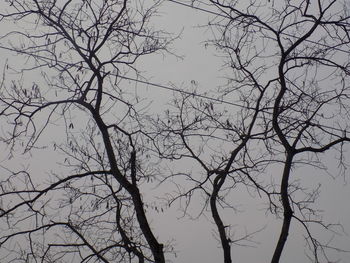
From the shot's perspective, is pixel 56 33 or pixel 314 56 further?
pixel 314 56

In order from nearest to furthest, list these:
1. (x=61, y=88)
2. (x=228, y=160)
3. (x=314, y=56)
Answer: (x=61, y=88)
(x=314, y=56)
(x=228, y=160)

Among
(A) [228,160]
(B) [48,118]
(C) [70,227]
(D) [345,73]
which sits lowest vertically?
(C) [70,227]

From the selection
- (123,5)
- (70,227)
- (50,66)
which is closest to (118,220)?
(70,227)

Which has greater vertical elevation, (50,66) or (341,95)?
(341,95)

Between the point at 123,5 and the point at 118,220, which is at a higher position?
the point at 123,5

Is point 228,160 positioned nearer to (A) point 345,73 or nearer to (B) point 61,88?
(A) point 345,73

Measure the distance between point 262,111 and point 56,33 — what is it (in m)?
3.54

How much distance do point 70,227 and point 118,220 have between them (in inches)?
30.6

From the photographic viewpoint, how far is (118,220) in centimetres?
793

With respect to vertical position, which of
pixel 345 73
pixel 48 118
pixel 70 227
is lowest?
pixel 70 227

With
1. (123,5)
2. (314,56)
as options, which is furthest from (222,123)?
(123,5)

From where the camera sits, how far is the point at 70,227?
752 cm

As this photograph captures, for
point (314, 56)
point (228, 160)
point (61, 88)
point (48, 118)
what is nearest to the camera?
point (48, 118)

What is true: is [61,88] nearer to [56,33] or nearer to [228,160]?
[56,33]
